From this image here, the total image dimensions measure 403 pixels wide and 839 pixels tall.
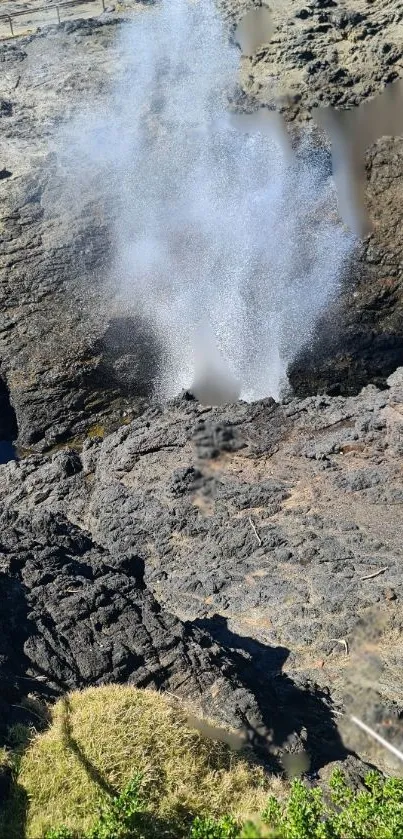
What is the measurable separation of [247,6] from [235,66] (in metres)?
3.79

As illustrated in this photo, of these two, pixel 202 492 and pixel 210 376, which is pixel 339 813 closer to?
pixel 202 492

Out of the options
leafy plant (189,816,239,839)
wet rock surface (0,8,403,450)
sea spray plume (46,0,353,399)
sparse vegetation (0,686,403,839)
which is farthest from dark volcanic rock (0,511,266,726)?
sea spray plume (46,0,353,399)

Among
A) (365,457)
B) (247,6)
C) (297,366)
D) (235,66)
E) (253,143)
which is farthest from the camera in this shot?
(247,6)

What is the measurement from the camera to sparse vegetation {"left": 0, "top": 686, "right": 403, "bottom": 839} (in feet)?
27.3

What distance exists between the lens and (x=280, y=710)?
1069cm

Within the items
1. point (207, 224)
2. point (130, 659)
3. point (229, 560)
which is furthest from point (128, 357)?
point (130, 659)

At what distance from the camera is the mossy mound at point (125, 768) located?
28.1 feet

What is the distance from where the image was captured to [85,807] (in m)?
8.50

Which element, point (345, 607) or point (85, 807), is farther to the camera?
point (345, 607)

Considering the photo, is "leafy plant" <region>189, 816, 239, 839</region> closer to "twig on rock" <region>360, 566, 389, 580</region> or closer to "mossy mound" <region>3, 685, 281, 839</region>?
"mossy mound" <region>3, 685, 281, 839</region>

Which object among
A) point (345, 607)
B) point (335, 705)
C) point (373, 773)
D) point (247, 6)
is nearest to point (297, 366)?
point (345, 607)

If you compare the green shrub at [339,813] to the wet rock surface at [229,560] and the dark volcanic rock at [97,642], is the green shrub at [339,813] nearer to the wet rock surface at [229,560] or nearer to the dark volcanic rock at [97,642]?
the wet rock surface at [229,560]

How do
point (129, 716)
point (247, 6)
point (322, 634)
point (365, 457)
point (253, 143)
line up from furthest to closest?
point (247, 6) < point (253, 143) < point (365, 457) < point (322, 634) < point (129, 716)

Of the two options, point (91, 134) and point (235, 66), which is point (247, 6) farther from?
point (91, 134)
